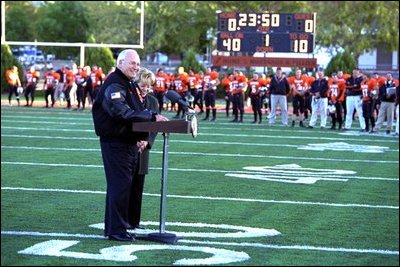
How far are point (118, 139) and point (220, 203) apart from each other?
9.90 feet

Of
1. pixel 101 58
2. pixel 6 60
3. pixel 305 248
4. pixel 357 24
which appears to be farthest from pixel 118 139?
pixel 357 24

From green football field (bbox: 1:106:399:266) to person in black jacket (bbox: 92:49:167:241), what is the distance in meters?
0.23

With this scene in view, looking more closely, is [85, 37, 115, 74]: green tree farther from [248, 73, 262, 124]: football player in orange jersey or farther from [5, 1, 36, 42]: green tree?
[5, 1, 36, 42]: green tree

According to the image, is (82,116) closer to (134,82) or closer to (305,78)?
(305,78)

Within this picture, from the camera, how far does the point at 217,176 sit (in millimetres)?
14305

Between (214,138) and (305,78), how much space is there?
7303mm

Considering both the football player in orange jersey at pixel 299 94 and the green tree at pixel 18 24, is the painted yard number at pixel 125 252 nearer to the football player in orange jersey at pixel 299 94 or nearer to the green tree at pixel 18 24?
the football player in orange jersey at pixel 299 94

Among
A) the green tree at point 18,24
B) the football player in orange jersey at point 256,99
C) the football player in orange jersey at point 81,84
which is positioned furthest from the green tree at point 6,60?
the green tree at point 18,24

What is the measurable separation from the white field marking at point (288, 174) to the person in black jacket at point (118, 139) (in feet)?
17.8

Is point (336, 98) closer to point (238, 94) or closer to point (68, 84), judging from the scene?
point (238, 94)

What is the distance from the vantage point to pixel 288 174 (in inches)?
581

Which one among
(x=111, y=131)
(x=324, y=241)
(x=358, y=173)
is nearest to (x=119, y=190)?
(x=111, y=131)

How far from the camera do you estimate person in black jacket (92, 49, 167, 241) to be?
8.52 m

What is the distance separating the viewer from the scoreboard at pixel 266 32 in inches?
1161
